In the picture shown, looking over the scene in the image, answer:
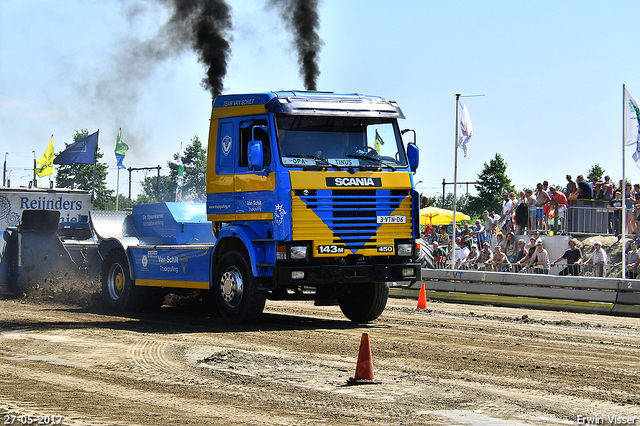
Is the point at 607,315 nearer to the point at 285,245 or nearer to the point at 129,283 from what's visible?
the point at 285,245

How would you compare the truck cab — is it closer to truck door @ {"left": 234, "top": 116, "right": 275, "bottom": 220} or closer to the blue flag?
truck door @ {"left": 234, "top": 116, "right": 275, "bottom": 220}

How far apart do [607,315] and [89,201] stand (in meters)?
14.0

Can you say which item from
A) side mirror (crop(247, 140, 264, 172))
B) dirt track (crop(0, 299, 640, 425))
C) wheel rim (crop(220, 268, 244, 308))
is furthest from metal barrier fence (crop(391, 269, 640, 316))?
side mirror (crop(247, 140, 264, 172))

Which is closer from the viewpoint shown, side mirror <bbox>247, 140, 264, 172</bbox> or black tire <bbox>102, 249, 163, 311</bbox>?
side mirror <bbox>247, 140, 264, 172</bbox>

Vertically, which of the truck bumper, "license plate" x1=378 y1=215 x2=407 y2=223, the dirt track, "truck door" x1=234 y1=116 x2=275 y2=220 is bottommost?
the dirt track

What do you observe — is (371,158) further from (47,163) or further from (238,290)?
(47,163)

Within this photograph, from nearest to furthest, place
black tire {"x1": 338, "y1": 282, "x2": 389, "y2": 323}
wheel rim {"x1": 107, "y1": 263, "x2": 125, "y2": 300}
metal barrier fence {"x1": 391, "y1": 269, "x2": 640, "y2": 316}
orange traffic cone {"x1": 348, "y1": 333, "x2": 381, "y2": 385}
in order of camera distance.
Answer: orange traffic cone {"x1": 348, "y1": 333, "x2": 381, "y2": 385}, black tire {"x1": 338, "y1": 282, "x2": 389, "y2": 323}, metal barrier fence {"x1": 391, "y1": 269, "x2": 640, "y2": 316}, wheel rim {"x1": 107, "y1": 263, "x2": 125, "y2": 300}

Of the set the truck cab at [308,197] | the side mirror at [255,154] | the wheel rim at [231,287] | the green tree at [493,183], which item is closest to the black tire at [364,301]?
the truck cab at [308,197]

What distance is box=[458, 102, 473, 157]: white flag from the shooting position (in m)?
23.1

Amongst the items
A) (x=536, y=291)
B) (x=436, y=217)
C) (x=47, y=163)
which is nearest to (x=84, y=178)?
(x=47, y=163)

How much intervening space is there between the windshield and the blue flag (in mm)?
25178

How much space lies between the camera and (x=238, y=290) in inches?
479

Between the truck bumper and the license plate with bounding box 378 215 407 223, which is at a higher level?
the license plate with bounding box 378 215 407 223

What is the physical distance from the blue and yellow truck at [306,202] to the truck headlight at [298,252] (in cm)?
1
